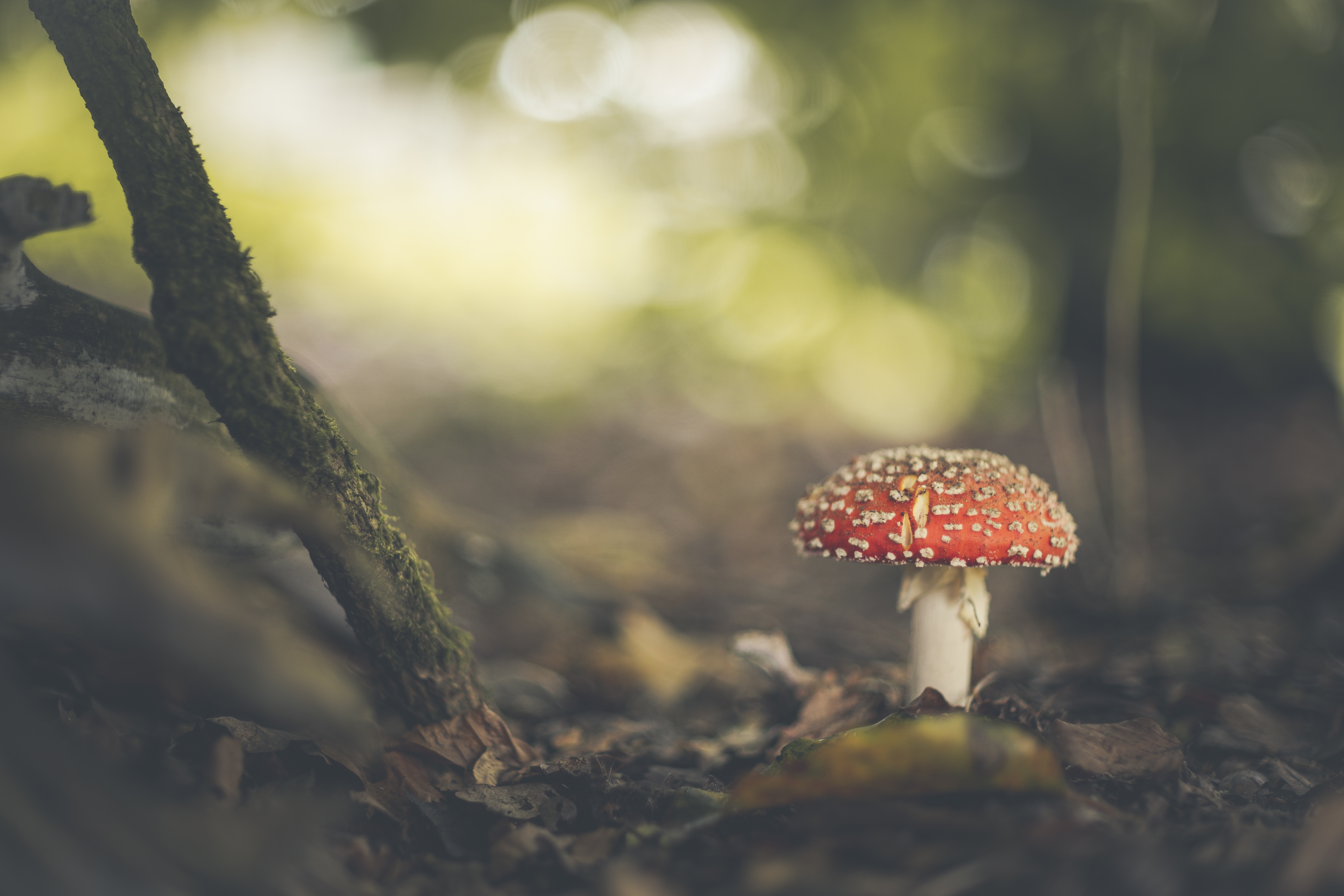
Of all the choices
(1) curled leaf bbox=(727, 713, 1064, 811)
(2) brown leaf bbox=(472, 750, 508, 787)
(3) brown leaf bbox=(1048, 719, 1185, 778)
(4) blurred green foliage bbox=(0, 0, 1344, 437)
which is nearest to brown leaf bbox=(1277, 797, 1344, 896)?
(1) curled leaf bbox=(727, 713, 1064, 811)

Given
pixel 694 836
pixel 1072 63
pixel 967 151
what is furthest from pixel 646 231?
pixel 694 836

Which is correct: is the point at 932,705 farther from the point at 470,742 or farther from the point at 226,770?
the point at 226,770

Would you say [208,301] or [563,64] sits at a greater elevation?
[563,64]

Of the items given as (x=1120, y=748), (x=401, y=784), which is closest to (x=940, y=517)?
(x=1120, y=748)

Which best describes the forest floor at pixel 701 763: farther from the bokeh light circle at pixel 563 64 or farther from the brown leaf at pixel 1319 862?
the bokeh light circle at pixel 563 64

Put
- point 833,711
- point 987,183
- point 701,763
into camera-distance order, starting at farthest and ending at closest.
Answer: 1. point 987,183
2. point 833,711
3. point 701,763

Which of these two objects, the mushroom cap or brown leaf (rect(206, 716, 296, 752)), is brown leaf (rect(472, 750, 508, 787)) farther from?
the mushroom cap

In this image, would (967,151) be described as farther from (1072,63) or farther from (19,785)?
(19,785)
